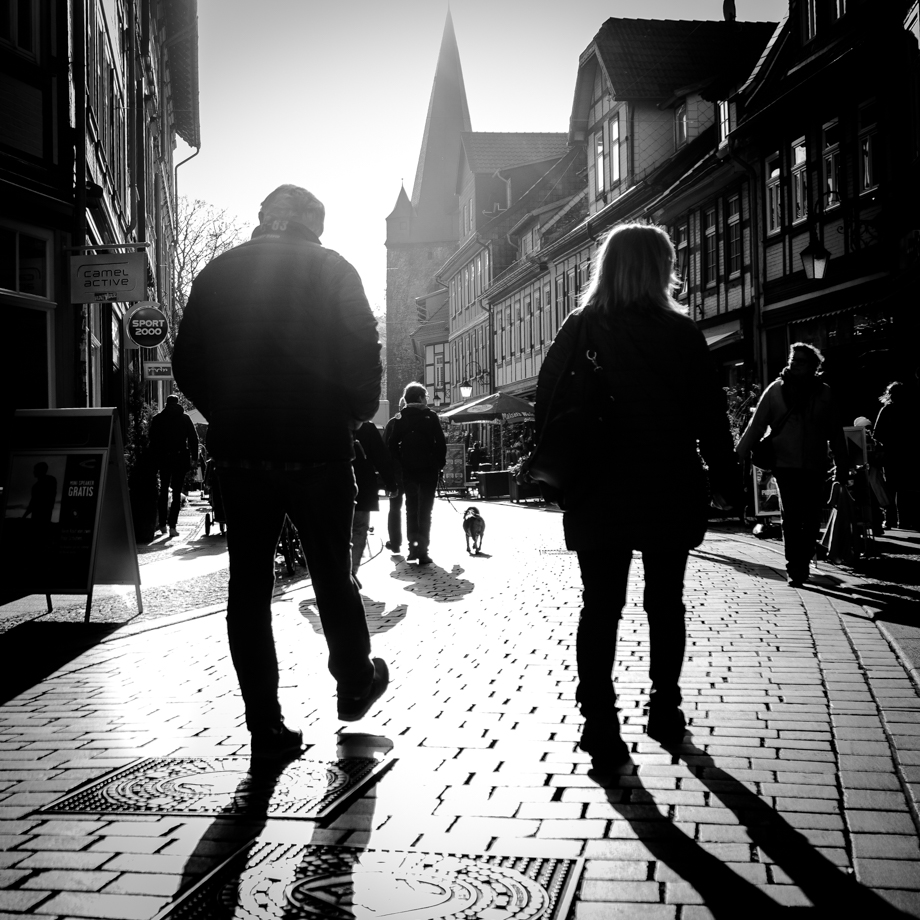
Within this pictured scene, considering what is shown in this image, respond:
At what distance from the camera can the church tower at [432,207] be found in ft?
343

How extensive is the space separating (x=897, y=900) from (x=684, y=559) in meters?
1.78

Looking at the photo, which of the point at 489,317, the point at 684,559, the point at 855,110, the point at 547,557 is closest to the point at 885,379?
the point at 855,110

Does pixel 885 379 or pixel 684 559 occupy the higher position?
pixel 885 379

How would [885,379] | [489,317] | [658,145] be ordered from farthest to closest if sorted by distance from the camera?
[489,317] < [658,145] < [885,379]

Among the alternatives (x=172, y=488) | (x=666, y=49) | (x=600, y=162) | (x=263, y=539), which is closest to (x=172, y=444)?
(x=172, y=488)

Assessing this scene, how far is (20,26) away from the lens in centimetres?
1279

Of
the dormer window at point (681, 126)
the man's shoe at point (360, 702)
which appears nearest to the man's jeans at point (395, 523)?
the man's shoe at point (360, 702)

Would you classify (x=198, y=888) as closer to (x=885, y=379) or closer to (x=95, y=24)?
(x=95, y=24)

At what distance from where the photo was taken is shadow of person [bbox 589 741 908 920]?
2951 mm

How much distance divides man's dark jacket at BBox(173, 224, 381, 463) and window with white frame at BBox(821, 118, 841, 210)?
60.9 feet

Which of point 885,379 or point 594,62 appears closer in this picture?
point 885,379

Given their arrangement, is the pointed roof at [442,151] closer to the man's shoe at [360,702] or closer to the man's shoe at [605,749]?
the man's shoe at [360,702]

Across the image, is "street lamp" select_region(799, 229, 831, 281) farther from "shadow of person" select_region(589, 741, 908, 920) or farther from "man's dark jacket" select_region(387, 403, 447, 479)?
"shadow of person" select_region(589, 741, 908, 920)

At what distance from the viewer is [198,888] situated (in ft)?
10.2
